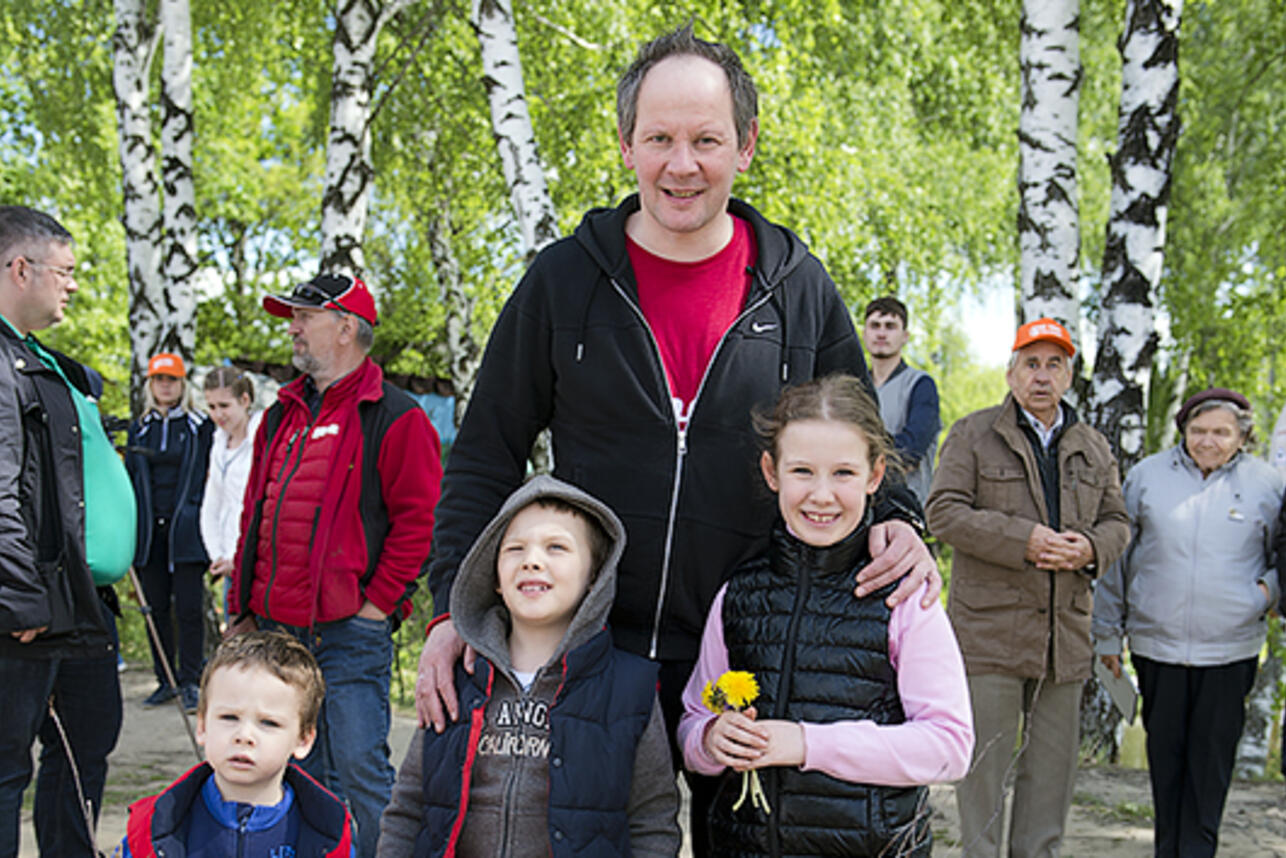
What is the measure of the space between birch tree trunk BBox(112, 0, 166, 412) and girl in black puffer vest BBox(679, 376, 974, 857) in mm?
9102

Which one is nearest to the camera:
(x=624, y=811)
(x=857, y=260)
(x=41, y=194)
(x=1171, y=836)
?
(x=624, y=811)

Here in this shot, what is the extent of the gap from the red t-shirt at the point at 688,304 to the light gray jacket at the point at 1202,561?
10.3 ft

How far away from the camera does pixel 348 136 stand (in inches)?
332

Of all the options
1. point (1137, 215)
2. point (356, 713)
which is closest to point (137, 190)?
point (356, 713)

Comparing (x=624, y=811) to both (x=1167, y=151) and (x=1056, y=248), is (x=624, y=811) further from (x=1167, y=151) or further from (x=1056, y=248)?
(x=1167, y=151)

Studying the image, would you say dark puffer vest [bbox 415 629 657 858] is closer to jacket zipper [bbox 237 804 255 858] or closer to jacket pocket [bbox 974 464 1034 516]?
jacket zipper [bbox 237 804 255 858]

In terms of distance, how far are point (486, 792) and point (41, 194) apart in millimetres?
20564

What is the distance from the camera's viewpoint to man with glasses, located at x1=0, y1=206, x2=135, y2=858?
3.35 m

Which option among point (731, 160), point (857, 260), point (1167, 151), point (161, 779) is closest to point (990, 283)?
point (857, 260)

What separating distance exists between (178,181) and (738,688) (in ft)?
30.0

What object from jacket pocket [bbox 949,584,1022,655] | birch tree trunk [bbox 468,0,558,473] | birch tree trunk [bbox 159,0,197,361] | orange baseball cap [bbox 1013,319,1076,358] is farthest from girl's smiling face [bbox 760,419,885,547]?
birch tree trunk [bbox 159,0,197,361]

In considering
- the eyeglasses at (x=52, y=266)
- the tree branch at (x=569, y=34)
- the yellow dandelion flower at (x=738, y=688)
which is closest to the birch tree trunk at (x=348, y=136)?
the tree branch at (x=569, y=34)

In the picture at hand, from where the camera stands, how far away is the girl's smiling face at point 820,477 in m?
2.43

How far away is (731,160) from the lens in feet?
7.79
